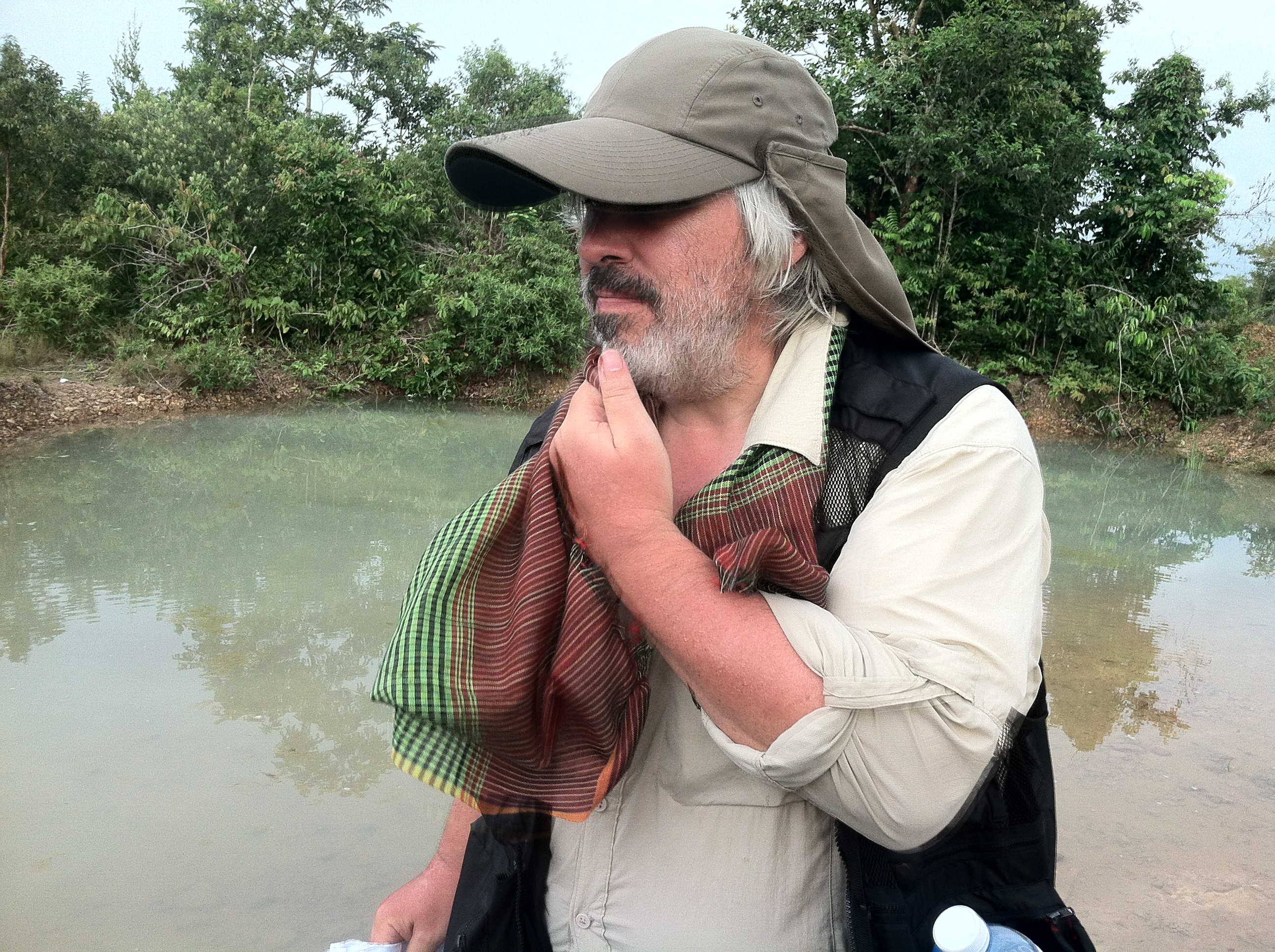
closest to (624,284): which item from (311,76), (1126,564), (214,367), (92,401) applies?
(1126,564)

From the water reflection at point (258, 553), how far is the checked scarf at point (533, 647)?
192cm

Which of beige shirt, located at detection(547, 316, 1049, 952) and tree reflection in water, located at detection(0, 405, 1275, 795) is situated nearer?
beige shirt, located at detection(547, 316, 1049, 952)

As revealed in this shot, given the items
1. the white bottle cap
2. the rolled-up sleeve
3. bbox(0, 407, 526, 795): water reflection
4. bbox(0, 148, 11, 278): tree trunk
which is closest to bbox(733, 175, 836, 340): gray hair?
the rolled-up sleeve

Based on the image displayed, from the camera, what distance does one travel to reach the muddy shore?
324 inches

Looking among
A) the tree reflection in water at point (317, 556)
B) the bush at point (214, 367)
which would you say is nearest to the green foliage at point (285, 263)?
the bush at point (214, 367)

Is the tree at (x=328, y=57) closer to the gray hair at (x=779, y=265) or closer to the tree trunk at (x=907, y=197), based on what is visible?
the tree trunk at (x=907, y=197)

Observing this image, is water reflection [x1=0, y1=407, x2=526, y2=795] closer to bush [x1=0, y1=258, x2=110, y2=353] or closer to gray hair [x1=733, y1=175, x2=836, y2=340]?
gray hair [x1=733, y1=175, x2=836, y2=340]

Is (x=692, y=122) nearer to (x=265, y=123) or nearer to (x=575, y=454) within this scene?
(x=575, y=454)

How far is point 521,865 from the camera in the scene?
45.5 inches

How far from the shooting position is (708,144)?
116 centimetres

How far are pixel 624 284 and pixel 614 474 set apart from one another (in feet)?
1.19

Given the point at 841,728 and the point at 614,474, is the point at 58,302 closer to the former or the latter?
the point at 614,474

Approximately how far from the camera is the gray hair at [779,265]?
1.21 meters

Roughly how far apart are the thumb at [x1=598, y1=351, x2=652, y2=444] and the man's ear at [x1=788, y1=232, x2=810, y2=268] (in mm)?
287
